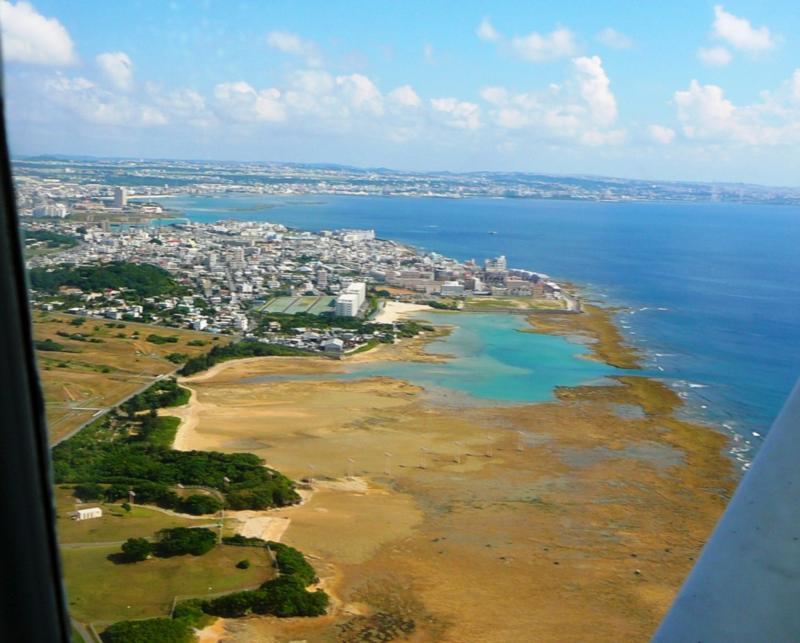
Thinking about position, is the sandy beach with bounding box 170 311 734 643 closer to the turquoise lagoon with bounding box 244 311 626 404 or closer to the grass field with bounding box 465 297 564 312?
the turquoise lagoon with bounding box 244 311 626 404

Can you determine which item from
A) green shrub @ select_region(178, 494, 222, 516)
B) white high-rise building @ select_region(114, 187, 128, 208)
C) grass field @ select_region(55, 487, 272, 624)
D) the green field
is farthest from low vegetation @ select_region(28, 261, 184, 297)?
grass field @ select_region(55, 487, 272, 624)

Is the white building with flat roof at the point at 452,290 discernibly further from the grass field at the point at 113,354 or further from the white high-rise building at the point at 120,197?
the white high-rise building at the point at 120,197

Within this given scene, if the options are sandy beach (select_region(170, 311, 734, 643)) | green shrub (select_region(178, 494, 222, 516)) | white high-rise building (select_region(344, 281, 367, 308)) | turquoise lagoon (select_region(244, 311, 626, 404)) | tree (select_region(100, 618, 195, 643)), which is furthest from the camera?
white high-rise building (select_region(344, 281, 367, 308))

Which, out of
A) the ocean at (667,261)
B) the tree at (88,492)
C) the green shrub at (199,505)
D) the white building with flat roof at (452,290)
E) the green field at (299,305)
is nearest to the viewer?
the tree at (88,492)

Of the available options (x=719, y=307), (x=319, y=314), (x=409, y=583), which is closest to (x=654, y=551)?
(x=409, y=583)

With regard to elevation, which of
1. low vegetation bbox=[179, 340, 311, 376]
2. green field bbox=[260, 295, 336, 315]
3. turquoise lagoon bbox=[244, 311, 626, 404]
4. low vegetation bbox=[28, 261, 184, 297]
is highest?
low vegetation bbox=[28, 261, 184, 297]

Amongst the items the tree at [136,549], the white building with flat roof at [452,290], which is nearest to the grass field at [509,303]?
the white building with flat roof at [452,290]
